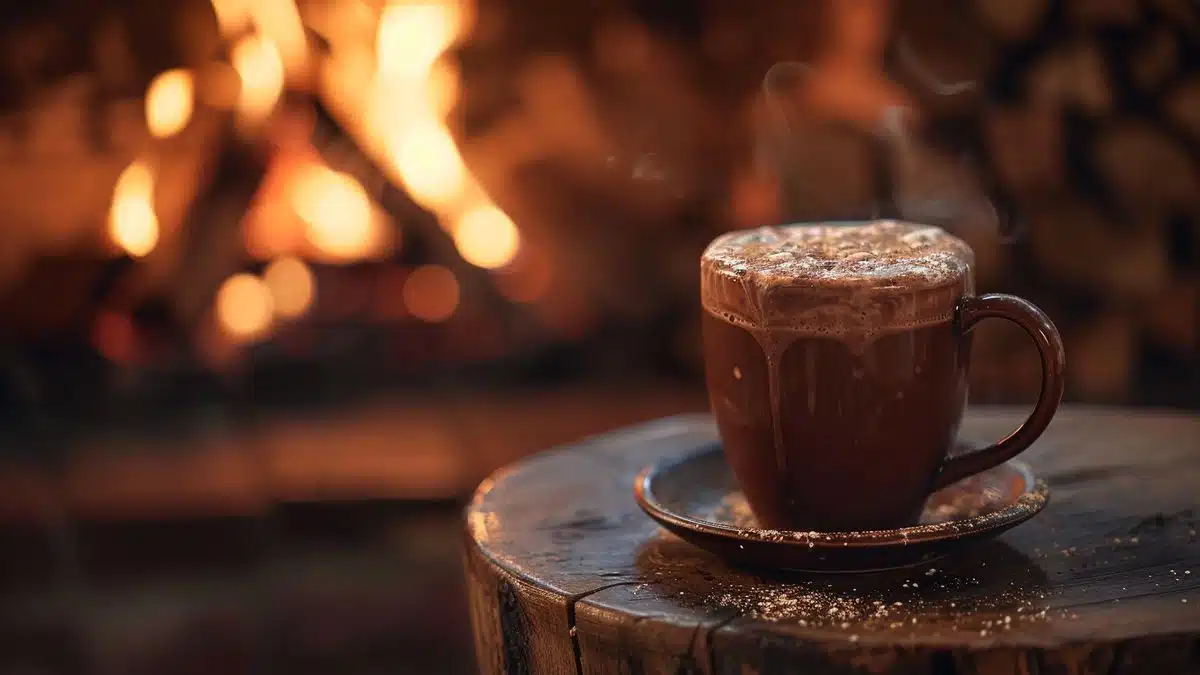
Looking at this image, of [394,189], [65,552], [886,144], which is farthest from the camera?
[65,552]

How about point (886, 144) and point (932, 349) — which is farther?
point (886, 144)

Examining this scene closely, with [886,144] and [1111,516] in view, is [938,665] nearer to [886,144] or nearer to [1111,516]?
[1111,516]

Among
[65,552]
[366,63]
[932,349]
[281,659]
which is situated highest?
[366,63]

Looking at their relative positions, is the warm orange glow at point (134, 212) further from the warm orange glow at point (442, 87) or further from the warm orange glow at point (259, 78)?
the warm orange glow at point (442, 87)

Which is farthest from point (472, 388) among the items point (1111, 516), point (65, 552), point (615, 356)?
point (1111, 516)

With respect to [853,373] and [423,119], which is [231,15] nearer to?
[423,119]

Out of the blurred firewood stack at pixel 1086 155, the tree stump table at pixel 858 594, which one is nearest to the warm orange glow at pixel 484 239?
the blurred firewood stack at pixel 1086 155
